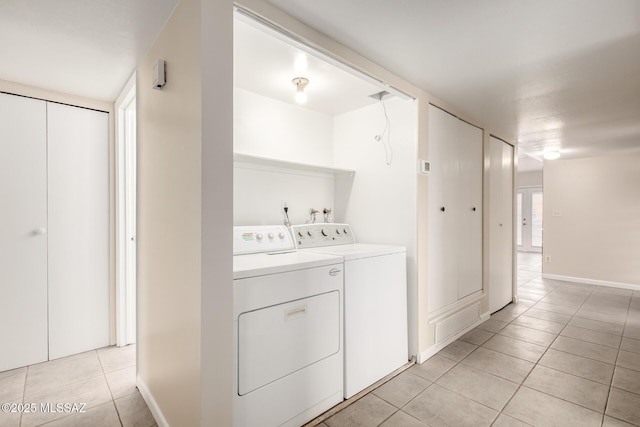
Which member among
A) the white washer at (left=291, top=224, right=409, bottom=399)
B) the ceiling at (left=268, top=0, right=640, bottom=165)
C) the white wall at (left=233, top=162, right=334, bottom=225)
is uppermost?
the ceiling at (left=268, top=0, right=640, bottom=165)

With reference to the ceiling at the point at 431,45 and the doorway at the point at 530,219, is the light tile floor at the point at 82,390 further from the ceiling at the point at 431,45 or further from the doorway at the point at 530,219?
the doorway at the point at 530,219

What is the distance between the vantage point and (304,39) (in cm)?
173

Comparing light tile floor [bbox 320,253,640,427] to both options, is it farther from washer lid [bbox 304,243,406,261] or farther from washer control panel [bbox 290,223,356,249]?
washer control panel [bbox 290,223,356,249]

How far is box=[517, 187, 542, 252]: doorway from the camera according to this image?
9.07 m

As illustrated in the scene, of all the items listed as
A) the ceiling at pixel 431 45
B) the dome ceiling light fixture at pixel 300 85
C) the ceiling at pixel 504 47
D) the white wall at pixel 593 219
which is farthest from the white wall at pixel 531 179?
the dome ceiling light fixture at pixel 300 85

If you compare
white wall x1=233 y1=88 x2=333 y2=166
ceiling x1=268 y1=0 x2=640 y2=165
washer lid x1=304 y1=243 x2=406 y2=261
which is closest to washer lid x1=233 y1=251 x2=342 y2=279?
washer lid x1=304 y1=243 x2=406 y2=261

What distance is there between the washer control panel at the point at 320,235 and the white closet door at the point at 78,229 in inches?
70.6

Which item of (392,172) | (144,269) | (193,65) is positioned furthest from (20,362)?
(392,172)

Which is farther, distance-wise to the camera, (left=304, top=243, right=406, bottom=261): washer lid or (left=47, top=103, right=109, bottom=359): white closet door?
(left=47, top=103, right=109, bottom=359): white closet door

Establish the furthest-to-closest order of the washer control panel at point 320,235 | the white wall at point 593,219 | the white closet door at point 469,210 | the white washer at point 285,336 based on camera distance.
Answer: the white wall at point 593,219, the white closet door at point 469,210, the washer control panel at point 320,235, the white washer at point 285,336

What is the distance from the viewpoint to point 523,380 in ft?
7.58

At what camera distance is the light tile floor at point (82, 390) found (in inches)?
73.1

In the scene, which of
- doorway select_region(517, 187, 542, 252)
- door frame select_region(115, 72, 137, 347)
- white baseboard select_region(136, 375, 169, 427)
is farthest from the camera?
doorway select_region(517, 187, 542, 252)

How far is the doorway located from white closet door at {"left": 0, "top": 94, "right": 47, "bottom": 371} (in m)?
10.5
